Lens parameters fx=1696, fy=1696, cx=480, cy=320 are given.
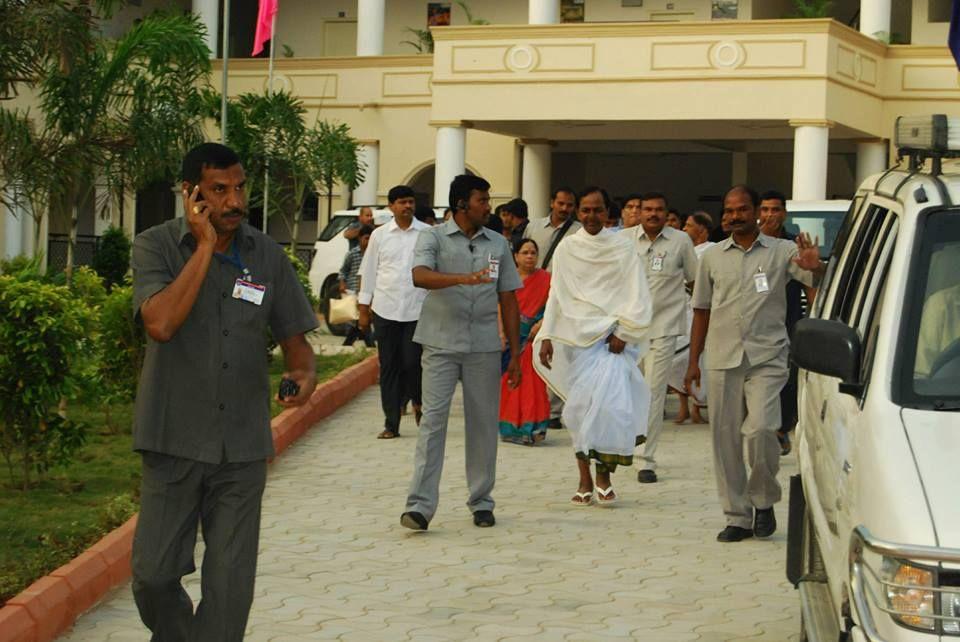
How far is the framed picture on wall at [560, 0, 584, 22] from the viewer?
3594 cm

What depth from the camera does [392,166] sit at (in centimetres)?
3469

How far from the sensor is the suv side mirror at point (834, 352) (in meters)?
4.85

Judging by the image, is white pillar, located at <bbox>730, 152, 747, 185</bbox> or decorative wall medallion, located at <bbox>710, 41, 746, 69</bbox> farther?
white pillar, located at <bbox>730, 152, 747, 185</bbox>

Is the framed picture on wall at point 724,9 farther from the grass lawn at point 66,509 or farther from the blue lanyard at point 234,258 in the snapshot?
the blue lanyard at point 234,258

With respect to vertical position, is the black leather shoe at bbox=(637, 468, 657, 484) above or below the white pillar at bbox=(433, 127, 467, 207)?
below

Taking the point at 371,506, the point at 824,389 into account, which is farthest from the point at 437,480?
the point at 824,389

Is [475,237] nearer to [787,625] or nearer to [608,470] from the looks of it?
[608,470]

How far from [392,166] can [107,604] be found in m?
27.5

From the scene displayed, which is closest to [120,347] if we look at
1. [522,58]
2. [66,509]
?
[66,509]

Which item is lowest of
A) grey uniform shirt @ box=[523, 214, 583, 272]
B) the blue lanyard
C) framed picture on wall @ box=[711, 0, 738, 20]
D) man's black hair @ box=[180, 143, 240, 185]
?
the blue lanyard

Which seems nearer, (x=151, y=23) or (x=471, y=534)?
(x=471, y=534)

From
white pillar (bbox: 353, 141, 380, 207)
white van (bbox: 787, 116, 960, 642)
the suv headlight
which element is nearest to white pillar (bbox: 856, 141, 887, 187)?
white pillar (bbox: 353, 141, 380, 207)

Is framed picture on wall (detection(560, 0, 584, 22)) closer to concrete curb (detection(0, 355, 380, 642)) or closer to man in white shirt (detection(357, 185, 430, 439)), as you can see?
man in white shirt (detection(357, 185, 430, 439))

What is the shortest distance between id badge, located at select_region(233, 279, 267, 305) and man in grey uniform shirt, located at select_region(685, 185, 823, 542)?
4036 millimetres
